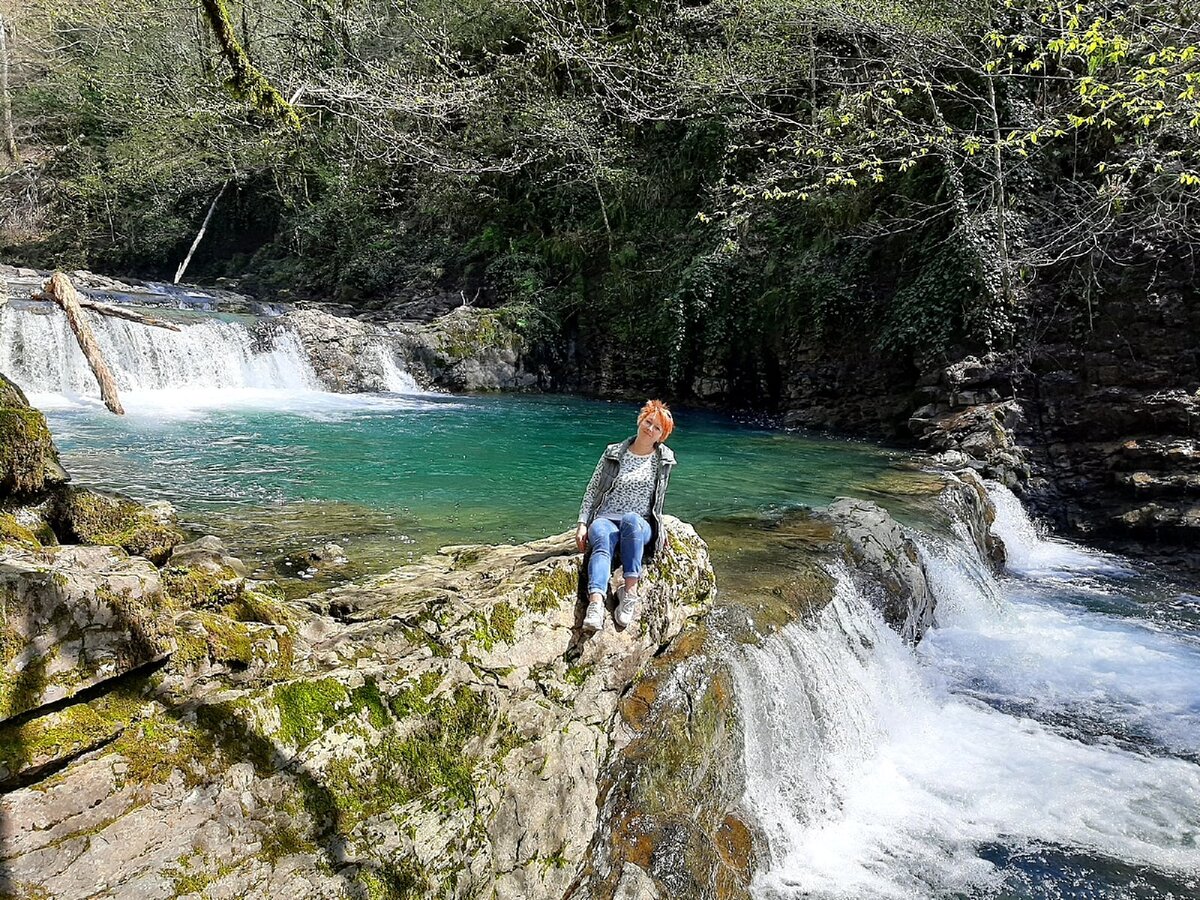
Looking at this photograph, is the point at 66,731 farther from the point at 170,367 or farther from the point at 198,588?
the point at 170,367

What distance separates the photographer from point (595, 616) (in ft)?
12.6

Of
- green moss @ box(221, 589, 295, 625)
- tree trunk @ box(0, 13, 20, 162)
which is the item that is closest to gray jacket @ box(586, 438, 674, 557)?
green moss @ box(221, 589, 295, 625)

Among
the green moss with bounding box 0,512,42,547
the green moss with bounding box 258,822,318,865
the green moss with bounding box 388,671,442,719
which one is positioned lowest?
the green moss with bounding box 258,822,318,865

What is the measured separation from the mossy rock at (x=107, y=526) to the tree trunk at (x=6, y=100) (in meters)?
38.8

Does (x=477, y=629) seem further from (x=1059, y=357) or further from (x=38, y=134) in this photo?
(x=38, y=134)

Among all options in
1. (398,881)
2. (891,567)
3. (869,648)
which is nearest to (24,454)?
(398,881)

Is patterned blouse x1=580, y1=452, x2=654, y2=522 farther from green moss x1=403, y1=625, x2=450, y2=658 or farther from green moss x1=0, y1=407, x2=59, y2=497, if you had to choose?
green moss x1=0, y1=407, x2=59, y2=497

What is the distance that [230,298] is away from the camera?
71.3ft

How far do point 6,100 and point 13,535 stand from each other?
41056 millimetres

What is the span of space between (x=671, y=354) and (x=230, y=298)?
14144 mm

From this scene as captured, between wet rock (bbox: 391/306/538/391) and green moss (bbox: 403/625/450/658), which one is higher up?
wet rock (bbox: 391/306/538/391)

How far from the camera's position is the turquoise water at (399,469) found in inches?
277

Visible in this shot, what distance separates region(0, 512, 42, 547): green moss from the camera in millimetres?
2893

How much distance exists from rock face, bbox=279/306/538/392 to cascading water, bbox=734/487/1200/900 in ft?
48.7
